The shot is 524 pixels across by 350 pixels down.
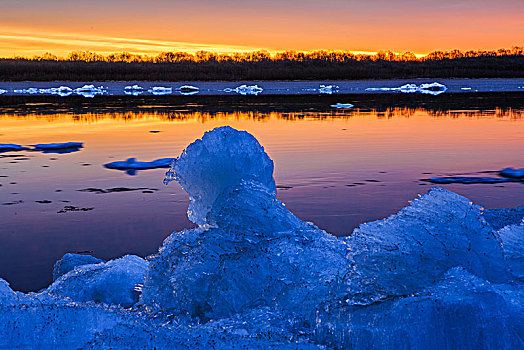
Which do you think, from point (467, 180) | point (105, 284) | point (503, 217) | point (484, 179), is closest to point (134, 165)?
point (467, 180)

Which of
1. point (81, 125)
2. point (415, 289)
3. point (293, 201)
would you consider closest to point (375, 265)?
point (415, 289)

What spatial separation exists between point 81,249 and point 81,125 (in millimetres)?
12531

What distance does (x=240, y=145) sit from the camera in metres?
2.75

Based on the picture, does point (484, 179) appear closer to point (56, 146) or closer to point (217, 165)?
point (217, 165)

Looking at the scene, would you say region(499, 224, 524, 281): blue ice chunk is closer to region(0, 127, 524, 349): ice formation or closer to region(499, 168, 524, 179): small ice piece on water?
region(0, 127, 524, 349): ice formation

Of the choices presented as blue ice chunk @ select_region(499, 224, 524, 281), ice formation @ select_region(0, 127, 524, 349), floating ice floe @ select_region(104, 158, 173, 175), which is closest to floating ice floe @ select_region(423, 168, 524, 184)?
floating ice floe @ select_region(104, 158, 173, 175)

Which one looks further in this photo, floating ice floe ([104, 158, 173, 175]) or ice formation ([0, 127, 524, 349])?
floating ice floe ([104, 158, 173, 175])

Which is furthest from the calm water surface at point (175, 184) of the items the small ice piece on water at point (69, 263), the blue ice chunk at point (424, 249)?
the blue ice chunk at point (424, 249)

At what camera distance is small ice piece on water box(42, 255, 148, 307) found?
2.85 m

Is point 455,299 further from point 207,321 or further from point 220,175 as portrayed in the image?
point 220,175

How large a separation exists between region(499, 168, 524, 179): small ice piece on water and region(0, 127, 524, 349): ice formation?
5.37 meters

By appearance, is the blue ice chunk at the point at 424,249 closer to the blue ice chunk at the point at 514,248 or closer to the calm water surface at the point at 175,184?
the blue ice chunk at the point at 514,248

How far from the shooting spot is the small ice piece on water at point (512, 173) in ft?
25.5

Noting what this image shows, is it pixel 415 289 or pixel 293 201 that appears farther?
pixel 293 201
